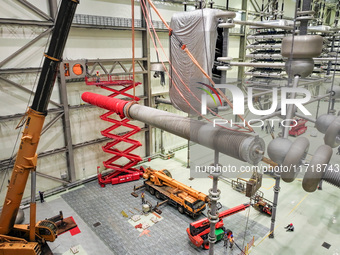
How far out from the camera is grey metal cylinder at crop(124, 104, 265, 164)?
3.79m

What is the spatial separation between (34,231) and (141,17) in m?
13.2

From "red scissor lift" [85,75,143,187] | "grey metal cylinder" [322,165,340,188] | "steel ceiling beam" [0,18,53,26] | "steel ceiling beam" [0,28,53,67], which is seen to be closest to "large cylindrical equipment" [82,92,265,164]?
"grey metal cylinder" [322,165,340,188]

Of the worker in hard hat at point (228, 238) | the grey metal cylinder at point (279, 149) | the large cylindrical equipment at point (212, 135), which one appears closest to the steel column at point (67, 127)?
the large cylindrical equipment at point (212, 135)

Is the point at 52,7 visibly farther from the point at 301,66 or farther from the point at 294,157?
the point at 294,157

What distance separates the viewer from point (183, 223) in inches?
443

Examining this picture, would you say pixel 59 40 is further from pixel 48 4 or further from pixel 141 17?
pixel 141 17

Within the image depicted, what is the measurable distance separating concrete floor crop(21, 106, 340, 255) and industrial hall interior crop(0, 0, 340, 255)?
0.06 metres

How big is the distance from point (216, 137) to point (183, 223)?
8190 millimetres

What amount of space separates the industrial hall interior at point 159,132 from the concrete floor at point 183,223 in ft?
0.21

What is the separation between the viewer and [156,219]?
450 inches

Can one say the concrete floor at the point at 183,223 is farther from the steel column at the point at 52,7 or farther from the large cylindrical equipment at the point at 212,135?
the steel column at the point at 52,7

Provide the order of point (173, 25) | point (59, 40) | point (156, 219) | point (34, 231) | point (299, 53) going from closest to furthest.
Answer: point (299, 53)
point (59, 40)
point (173, 25)
point (34, 231)
point (156, 219)

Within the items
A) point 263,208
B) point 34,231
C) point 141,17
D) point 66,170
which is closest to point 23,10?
point 141,17

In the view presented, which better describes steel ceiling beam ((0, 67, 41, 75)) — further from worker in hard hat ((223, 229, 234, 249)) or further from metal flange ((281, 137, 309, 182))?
metal flange ((281, 137, 309, 182))
